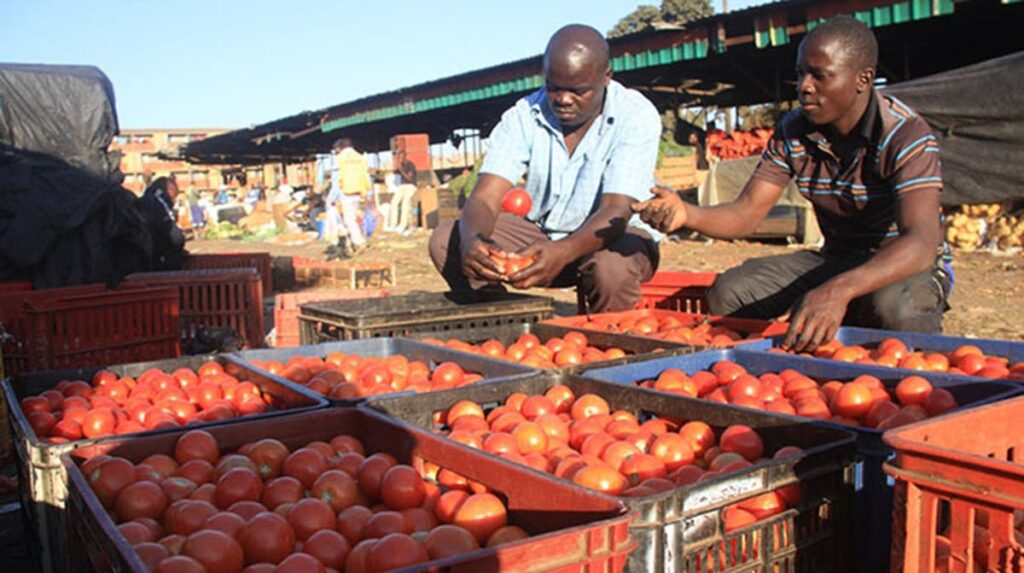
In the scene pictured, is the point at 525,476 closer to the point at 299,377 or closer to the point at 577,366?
the point at 577,366

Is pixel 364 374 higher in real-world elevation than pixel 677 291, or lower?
lower

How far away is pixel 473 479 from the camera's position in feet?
6.47

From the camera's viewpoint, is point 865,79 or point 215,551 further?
point 865,79

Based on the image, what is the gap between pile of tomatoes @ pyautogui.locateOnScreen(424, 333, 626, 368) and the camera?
3682 mm

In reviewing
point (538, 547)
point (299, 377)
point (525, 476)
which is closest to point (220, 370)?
point (299, 377)

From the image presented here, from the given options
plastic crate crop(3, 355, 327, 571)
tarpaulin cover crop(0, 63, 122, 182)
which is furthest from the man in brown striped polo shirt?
tarpaulin cover crop(0, 63, 122, 182)

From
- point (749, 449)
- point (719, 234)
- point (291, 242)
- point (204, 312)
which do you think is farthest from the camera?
point (291, 242)

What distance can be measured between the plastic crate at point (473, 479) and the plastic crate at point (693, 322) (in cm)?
172

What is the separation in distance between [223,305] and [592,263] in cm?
338

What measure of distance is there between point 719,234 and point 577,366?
1.80 metres

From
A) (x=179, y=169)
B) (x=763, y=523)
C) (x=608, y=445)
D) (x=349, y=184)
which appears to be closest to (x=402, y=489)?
(x=608, y=445)

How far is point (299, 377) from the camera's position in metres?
3.38

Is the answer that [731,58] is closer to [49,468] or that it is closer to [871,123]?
[871,123]

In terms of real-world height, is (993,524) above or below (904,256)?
below
